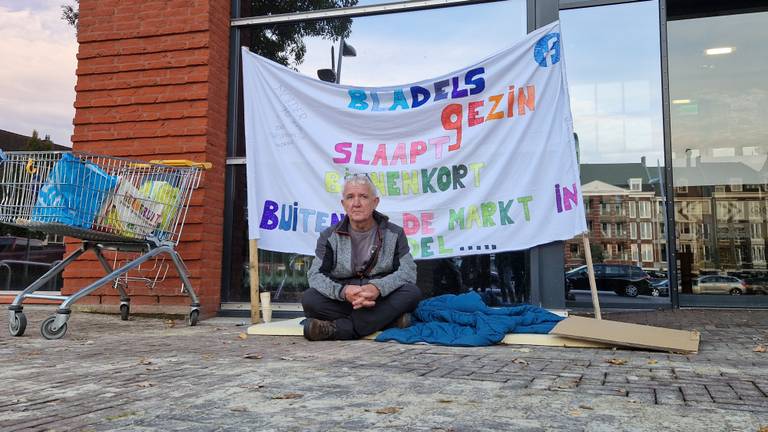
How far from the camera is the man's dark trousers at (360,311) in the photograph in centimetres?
406

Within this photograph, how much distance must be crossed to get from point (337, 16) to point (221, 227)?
274 centimetres

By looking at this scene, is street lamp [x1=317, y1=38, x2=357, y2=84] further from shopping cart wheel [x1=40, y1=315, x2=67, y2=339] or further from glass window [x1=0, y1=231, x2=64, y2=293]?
glass window [x1=0, y1=231, x2=64, y2=293]

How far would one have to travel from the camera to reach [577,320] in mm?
3926

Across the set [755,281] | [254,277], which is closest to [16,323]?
[254,277]

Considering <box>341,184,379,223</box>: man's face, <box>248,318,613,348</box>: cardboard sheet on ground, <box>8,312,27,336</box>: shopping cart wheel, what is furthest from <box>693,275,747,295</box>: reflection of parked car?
<box>8,312,27,336</box>: shopping cart wheel

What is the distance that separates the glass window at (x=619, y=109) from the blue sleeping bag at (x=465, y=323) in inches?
65.1

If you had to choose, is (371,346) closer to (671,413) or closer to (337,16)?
(671,413)

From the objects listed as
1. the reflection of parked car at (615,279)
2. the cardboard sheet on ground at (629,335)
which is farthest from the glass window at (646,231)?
the cardboard sheet on ground at (629,335)

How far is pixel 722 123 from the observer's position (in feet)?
27.1

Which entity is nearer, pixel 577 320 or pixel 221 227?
pixel 577 320

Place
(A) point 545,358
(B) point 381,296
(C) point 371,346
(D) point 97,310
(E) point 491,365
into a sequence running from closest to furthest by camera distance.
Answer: (E) point 491,365, (A) point 545,358, (C) point 371,346, (B) point 381,296, (D) point 97,310

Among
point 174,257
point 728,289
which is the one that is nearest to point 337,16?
point 174,257

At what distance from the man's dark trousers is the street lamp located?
9.78ft

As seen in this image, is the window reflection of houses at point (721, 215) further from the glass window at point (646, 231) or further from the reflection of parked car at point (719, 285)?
the glass window at point (646, 231)
